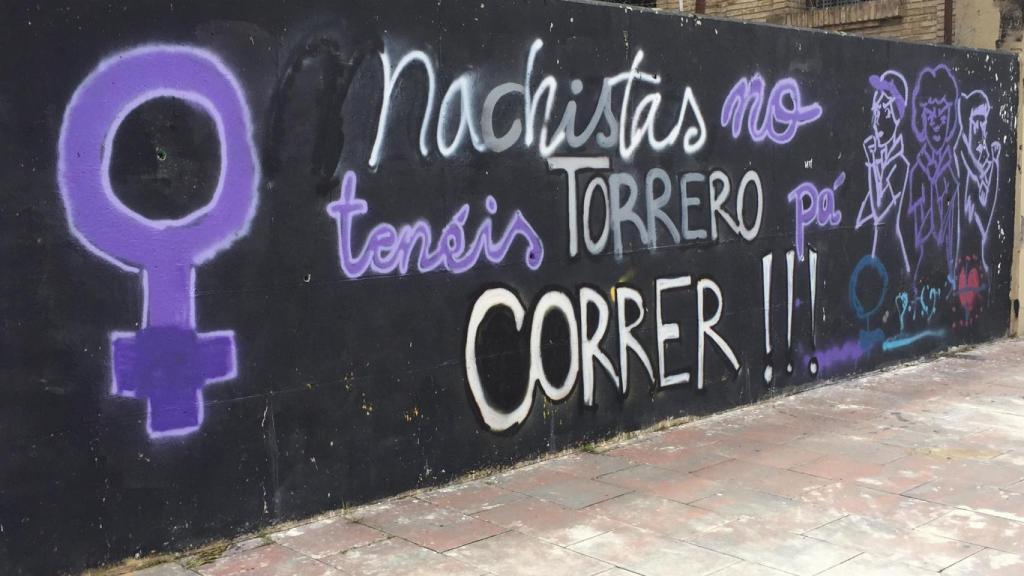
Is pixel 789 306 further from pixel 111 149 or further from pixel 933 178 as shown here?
pixel 111 149

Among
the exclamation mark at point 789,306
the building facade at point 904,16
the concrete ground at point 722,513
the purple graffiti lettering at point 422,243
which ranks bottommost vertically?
the concrete ground at point 722,513

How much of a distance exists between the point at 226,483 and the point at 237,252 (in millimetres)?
1029

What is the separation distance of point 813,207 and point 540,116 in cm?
282

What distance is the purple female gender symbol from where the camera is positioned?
158 inches

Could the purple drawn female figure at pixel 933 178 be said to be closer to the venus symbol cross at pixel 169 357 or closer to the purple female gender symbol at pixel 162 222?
the purple female gender symbol at pixel 162 222

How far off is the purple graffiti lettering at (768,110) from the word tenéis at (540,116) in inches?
13.8

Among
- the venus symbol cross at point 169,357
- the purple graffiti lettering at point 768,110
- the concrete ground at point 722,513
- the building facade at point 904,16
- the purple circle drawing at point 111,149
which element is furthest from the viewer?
the building facade at point 904,16

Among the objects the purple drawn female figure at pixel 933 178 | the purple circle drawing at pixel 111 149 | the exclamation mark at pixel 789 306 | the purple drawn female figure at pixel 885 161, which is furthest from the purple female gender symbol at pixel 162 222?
the purple drawn female figure at pixel 933 178

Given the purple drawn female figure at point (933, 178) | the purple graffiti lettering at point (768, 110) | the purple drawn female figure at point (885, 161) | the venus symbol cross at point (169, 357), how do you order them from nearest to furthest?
the venus symbol cross at point (169, 357), the purple graffiti lettering at point (768, 110), the purple drawn female figure at point (885, 161), the purple drawn female figure at point (933, 178)

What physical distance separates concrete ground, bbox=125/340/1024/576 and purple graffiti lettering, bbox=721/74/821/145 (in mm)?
1977

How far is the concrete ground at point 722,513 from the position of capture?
14.2 feet

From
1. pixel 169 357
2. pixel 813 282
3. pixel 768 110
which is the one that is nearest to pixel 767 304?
pixel 813 282

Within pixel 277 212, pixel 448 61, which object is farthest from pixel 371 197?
pixel 448 61

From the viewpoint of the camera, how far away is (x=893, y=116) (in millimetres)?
8227
